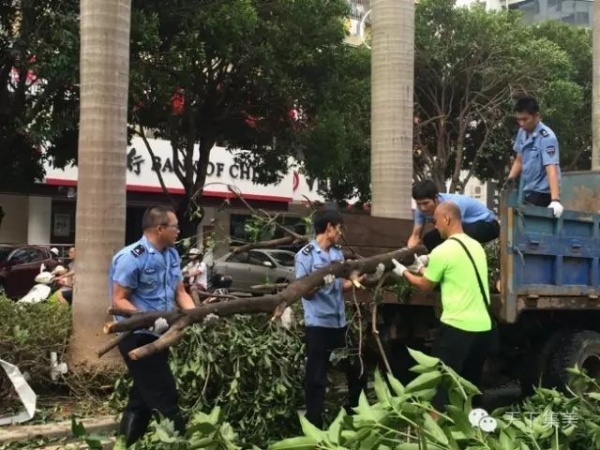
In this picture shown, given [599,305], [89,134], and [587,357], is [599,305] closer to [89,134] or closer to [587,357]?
[587,357]

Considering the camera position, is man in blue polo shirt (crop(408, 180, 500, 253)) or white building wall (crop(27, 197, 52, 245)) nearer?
man in blue polo shirt (crop(408, 180, 500, 253))

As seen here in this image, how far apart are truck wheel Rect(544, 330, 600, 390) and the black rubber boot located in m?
3.41

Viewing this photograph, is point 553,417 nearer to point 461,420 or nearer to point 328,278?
point 461,420

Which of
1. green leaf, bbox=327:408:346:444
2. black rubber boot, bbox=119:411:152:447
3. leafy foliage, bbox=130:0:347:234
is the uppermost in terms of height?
leafy foliage, bbox=130:0:347:234

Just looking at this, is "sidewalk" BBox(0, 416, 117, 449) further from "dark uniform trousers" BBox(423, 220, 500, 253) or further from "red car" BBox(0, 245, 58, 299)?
"red car" BBox(0, 245, 58, 299)

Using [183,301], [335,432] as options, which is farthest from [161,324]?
[335,432]

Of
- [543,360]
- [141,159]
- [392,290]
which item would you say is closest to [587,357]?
[543,360]

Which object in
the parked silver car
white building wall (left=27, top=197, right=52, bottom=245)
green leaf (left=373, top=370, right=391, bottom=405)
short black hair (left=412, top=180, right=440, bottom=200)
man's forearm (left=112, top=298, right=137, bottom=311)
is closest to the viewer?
green leaf (left=373, top=370, right=391, bottom=405)

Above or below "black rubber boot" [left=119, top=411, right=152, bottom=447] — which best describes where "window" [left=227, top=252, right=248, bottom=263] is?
above

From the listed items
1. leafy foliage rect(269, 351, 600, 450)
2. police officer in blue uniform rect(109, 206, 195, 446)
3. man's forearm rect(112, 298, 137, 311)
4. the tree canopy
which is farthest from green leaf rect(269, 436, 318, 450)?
the tree canopy

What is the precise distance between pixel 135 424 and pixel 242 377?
1088mm

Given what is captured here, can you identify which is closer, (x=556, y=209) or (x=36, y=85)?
(x=556, y=209)

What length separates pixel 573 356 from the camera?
657 cm

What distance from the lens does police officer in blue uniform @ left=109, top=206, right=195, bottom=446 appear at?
478 centimetres
